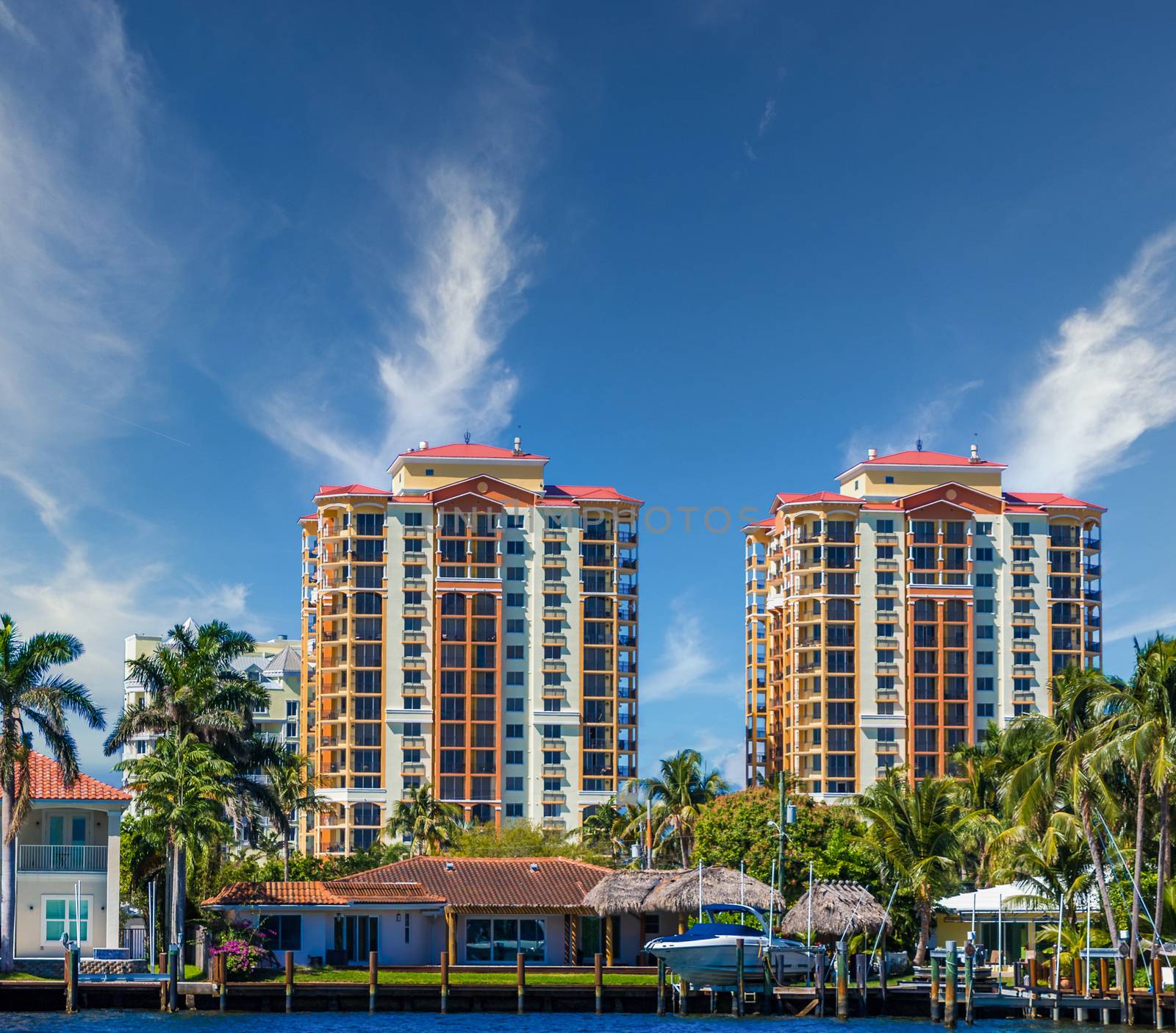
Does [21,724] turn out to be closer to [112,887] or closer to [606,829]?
[112,887]

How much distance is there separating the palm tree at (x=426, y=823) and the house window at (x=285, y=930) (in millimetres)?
36966

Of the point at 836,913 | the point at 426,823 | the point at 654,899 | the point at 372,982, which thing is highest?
the point at 426,823

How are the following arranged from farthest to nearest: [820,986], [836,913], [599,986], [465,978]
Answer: [465,978], [836,913], [599,986], [820,986]

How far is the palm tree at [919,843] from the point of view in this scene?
72.9 metres

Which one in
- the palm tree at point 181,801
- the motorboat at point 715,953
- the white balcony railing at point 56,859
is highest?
the palm tree at point 181,801

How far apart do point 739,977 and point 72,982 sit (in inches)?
827

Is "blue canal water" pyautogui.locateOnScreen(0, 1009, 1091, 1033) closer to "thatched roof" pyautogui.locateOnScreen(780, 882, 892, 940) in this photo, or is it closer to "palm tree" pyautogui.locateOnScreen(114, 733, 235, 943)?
"thatched roof" pyautogui.locateOnScreen(780, 882, 892, 940)

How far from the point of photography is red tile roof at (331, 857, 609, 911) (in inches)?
2862

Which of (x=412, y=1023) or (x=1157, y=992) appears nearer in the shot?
(x=1157, y=992)

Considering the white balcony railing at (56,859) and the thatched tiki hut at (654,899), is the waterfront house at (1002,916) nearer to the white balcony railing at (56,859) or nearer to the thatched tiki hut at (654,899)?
the thatched tiki hut at (654,899)

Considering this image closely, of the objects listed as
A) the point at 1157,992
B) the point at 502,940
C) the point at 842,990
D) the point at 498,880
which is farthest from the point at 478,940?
the point at 1157,992

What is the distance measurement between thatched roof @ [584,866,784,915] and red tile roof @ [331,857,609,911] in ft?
7.96

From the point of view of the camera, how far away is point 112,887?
226 feet

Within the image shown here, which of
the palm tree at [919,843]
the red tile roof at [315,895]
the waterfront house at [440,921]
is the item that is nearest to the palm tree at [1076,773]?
the palm tree at [919,843]
